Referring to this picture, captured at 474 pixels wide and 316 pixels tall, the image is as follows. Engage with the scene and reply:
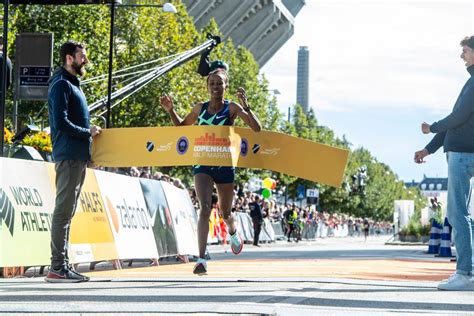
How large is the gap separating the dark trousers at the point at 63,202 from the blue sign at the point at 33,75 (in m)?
11.5

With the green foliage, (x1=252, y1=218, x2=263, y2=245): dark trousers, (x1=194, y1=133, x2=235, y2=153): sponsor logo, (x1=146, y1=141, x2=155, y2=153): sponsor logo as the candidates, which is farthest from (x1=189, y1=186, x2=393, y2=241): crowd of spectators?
(x1=194, y1=133, x2=235, y2=153): sponsor logo

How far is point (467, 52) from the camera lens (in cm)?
1077

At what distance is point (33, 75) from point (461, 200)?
43.8 ft

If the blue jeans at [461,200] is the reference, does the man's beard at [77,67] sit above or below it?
above

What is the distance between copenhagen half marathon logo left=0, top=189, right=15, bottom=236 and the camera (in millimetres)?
11969

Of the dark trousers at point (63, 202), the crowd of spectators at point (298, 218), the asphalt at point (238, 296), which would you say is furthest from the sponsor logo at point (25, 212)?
the crowd of spectators at point (298, 218)

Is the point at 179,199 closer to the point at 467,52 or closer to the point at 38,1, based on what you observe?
the point at 38,1

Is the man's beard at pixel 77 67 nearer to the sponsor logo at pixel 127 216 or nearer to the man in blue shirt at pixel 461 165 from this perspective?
the man in blue shirt at pixel 461 165

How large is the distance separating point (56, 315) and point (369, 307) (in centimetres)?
216

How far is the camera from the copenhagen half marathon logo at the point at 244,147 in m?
12.7

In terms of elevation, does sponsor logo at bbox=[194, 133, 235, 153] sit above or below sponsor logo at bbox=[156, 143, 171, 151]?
below

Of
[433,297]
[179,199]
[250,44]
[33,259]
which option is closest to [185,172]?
[179,199]

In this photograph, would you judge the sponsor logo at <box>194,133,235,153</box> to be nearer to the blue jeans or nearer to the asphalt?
the asphalt

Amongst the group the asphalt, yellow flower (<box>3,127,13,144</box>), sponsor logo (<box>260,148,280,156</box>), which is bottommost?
the asphalt
